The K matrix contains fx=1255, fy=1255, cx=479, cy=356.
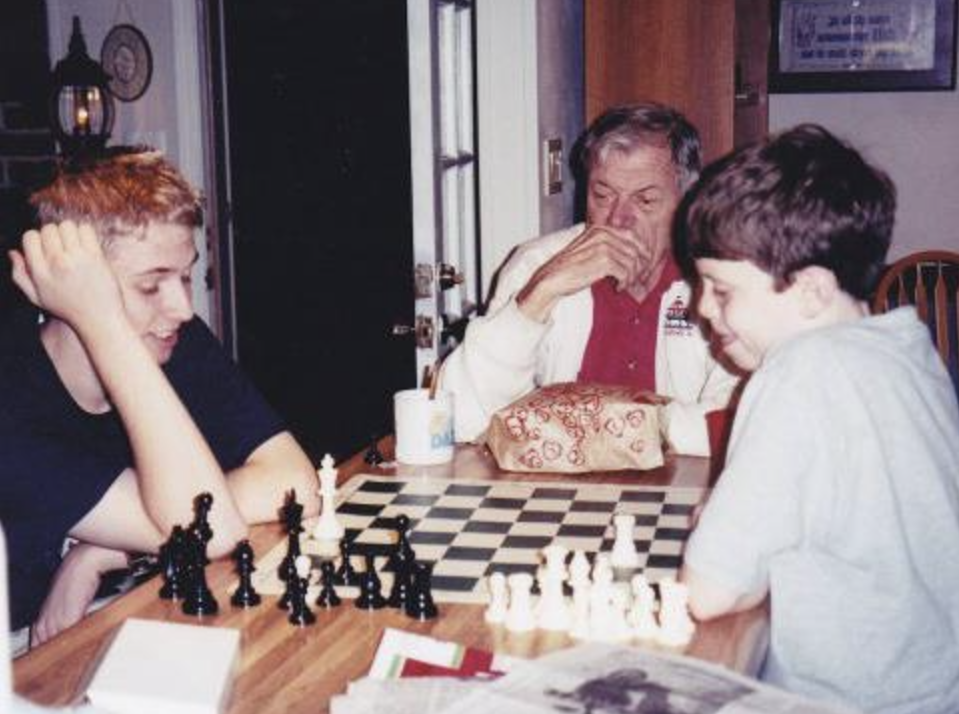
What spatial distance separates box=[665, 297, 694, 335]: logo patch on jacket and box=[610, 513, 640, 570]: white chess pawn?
1.09 metres

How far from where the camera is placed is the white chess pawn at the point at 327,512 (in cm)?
180

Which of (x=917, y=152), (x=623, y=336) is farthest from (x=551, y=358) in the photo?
Result: (x=917, y=152)

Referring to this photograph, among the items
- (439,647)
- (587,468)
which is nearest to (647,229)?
(587,468)

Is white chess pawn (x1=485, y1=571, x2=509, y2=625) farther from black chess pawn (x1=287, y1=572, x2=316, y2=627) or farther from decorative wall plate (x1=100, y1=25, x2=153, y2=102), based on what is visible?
decorative wall plate (x1=100, y1=25, x2=153, y2=102)

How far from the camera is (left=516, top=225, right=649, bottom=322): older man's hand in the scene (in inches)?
99.7

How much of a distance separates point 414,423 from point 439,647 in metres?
0.79

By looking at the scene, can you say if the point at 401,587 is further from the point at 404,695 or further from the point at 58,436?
the point at 58,436

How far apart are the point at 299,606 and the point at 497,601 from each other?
237 mm

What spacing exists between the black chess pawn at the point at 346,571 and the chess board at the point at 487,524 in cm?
1

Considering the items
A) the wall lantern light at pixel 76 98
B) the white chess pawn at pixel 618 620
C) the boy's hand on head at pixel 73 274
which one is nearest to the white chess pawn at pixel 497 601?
the white chess pawn at pixel 618 620

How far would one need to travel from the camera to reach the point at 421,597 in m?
1.51

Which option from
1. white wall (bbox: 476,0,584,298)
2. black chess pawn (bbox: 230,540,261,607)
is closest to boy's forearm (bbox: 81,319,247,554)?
black chess pawn (bbox: 230,540,261,607)

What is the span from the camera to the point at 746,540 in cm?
141

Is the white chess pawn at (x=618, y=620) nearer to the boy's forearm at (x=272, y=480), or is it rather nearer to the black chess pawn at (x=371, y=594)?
the black chess pawn at (x=371, y=594)
